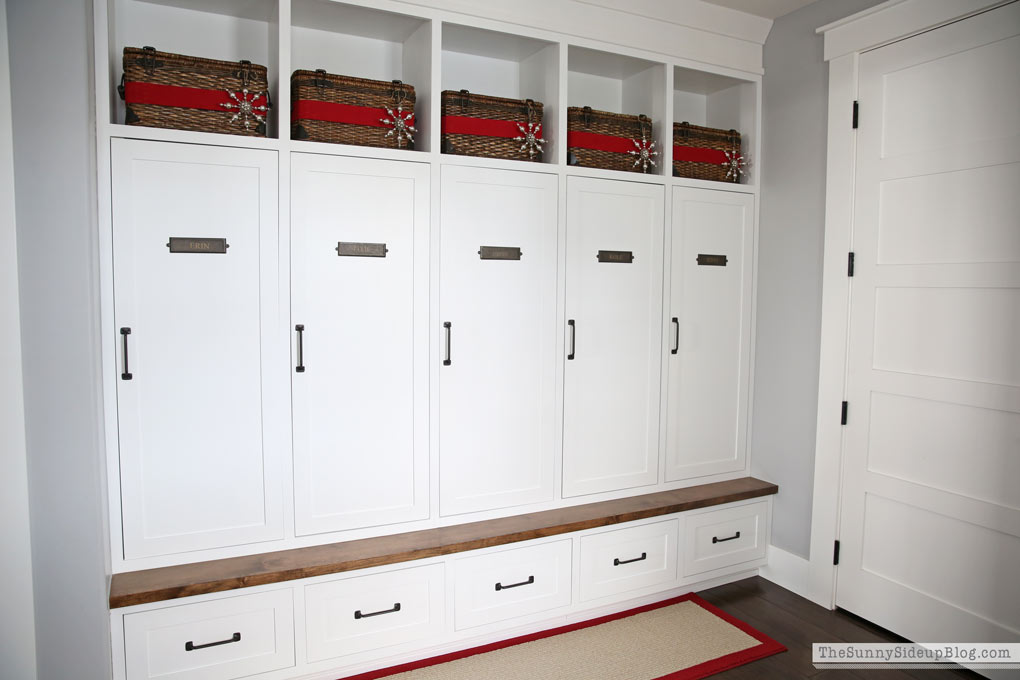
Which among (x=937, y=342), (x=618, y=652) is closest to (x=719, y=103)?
(x=937, y=342)

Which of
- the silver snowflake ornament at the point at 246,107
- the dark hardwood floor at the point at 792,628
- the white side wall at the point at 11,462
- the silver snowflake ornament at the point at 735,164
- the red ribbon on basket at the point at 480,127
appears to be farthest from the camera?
the silver snowflake ornament at the point at 735,164

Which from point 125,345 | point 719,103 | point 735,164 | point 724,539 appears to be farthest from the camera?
point 719,103

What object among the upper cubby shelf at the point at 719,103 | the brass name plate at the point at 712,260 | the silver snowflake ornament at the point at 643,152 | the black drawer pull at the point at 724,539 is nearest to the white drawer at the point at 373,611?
the black drawer pull at the point at 724,539

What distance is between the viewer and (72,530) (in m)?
1.82

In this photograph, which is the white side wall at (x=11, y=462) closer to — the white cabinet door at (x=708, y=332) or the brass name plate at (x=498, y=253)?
the brass name plate at (x=498, y=253)

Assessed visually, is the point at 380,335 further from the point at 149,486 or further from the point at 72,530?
the point at 72,530

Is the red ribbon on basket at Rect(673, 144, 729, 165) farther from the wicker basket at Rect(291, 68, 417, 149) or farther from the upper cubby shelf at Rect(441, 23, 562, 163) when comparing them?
the wicker basket at Rect(291, 68, 417, 149)

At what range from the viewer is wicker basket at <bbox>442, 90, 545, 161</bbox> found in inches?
100

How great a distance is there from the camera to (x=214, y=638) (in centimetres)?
214

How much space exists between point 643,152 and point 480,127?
807 millimetres

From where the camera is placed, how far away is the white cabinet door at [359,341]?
231 centimetres

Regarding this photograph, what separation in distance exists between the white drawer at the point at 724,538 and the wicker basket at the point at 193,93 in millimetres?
2470

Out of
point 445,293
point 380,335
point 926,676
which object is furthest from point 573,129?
point 926,676

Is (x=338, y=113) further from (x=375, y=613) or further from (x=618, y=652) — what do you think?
(x=618, y=652)
